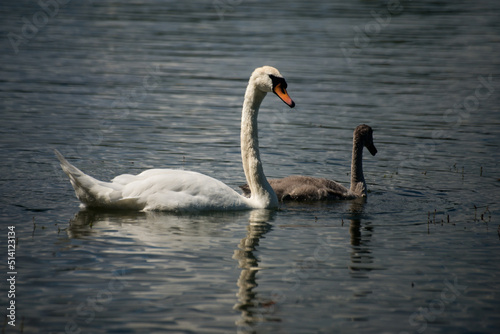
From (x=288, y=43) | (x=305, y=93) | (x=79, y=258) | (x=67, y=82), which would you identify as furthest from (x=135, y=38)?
(x=79, y=258)

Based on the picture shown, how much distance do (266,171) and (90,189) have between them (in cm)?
431

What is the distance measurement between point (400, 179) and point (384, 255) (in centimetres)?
458

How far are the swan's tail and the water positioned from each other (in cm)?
23

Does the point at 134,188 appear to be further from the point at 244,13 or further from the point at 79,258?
the point at 244,13

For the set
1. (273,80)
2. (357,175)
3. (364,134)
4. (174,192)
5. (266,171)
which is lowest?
(174,192)

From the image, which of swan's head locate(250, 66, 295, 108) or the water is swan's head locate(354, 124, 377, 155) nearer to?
the water

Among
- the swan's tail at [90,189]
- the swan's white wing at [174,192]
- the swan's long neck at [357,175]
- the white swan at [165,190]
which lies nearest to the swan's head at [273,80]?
the white swan at [165,190]

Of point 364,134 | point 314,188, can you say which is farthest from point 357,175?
point 314,188

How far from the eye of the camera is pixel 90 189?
36.4ft

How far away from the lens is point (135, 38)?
105ft

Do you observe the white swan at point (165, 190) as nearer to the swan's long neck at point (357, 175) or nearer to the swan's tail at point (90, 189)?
the swan's tail at point (90, 189)

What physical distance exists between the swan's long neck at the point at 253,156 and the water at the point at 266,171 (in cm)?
36

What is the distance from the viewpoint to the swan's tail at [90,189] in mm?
11000

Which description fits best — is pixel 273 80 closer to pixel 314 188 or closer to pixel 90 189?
pixel 314 188
